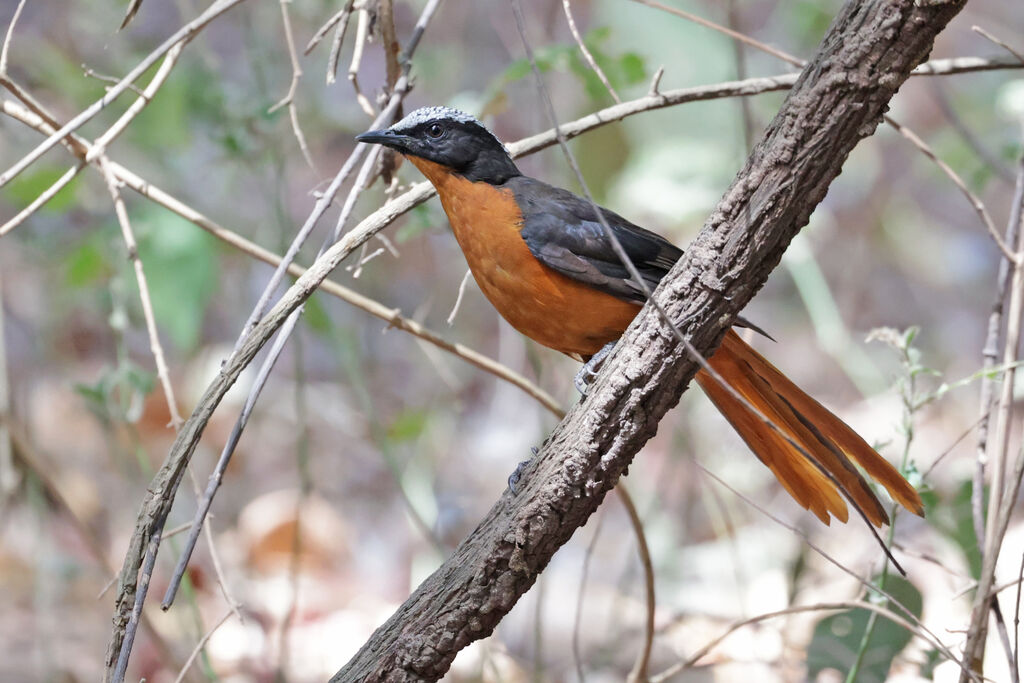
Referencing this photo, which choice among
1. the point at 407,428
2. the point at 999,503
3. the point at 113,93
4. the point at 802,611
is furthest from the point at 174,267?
→ the point at 999,503

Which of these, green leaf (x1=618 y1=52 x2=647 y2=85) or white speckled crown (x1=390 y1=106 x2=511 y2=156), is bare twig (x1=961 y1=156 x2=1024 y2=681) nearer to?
green leaf (x1=618 y1=52 x2=647 y2=85)

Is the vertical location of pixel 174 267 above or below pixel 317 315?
below

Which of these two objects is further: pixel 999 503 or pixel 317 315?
pixel 317 315

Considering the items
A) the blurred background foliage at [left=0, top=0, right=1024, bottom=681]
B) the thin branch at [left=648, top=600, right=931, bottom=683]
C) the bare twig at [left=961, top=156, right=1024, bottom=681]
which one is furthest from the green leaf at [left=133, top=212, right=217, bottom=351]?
the bare twig at [left=961, top=156, right=1024, bottom=681]

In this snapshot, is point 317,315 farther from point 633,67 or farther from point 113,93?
point 113,93

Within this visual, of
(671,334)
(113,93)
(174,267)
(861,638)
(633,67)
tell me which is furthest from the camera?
(174,267)

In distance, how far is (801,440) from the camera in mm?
2654

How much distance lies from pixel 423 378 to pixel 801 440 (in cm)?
466

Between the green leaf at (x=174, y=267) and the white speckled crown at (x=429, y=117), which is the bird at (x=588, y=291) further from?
the green leaf at (x=174, y=267)

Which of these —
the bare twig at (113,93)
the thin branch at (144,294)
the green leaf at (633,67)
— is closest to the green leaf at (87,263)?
the thin branch at (144,294)

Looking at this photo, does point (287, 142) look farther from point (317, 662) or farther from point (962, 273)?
point (962, 273)

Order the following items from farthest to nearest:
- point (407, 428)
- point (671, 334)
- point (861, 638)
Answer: point (407, 428) < point (861, 638) < point (671, 334)

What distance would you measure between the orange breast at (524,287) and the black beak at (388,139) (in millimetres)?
144

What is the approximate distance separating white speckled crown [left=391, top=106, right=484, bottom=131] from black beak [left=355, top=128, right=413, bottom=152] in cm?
3
